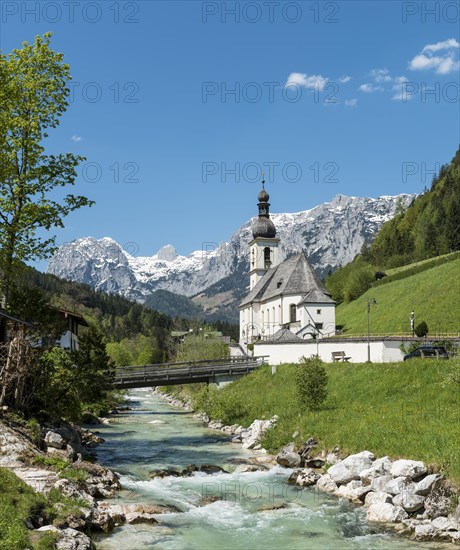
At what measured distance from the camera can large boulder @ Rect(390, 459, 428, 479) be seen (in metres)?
19.1

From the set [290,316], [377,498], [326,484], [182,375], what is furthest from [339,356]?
[377,498]

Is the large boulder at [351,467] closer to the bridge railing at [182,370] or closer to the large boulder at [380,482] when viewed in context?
the large boulder at [380,482]

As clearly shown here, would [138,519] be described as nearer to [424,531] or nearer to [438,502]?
[424,531]

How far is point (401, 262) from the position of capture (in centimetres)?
12269

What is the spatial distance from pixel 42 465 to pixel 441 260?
8122 cm

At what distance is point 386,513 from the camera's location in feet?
57.2

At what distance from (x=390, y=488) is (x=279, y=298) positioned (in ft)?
182

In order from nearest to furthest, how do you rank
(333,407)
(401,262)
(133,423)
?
(333,407) → (133,423) → (401,262)

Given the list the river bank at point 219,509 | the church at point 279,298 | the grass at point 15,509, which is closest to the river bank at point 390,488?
the river bank at point 219,509

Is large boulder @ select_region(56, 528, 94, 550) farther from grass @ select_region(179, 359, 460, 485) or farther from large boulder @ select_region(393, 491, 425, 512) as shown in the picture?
grass @ select_region(179, 359, 460, 485)

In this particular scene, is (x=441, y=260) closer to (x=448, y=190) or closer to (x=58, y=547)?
(x=448, y=190)

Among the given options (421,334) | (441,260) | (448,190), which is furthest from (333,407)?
(448,190)

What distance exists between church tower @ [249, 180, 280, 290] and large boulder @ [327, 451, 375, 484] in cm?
7578

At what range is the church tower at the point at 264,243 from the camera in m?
97.9
